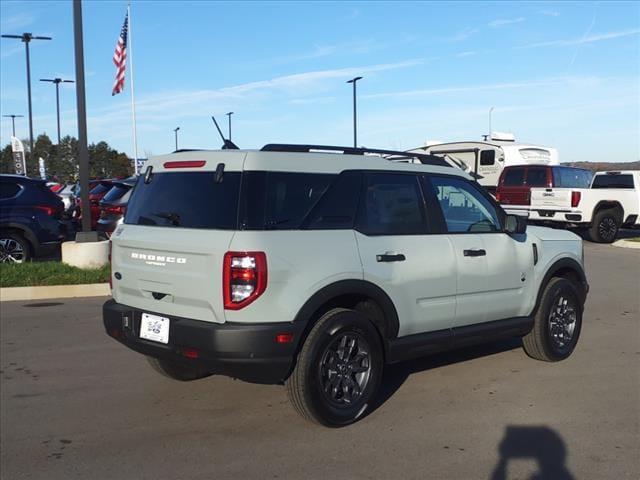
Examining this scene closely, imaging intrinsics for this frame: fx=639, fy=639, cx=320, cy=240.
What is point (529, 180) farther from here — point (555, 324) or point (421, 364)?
point (421, 364)

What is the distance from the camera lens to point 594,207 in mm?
17016

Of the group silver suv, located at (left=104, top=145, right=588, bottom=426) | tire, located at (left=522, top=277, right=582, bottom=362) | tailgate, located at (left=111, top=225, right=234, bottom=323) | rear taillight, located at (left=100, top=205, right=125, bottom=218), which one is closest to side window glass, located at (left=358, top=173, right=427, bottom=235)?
silver suv, located at (left=104, top=145, right=588, bottom=426)

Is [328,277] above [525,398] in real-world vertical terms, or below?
above

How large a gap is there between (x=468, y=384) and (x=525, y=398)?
0.51 meters

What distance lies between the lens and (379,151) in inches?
202

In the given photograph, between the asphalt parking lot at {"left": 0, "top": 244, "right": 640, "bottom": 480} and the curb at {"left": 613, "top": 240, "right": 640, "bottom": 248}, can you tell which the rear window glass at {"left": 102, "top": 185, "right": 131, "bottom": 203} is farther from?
the curb at {"left": 613, "top": 240, "right": 640, "bottom": 248}

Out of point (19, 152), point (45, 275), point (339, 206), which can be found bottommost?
point (45, 275)

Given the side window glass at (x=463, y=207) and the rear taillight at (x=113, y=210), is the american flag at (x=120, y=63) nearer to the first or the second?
the rear taillight at (x=113, y=210)

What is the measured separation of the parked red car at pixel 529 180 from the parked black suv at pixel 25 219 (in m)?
12.0

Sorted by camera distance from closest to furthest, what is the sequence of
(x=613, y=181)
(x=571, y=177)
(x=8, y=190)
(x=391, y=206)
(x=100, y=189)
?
(x=391, y=206) → (x=8, y=190) → (x=100, y=189) → (x=613, y=181) → (x=571, y=177)

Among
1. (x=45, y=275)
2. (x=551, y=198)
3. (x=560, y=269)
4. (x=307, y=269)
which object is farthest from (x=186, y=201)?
(x=551, y=198)

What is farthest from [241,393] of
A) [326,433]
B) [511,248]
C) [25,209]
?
[25,209]

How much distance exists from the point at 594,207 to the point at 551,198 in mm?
1206

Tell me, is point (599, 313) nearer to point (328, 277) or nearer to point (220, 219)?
point (328, 277)
